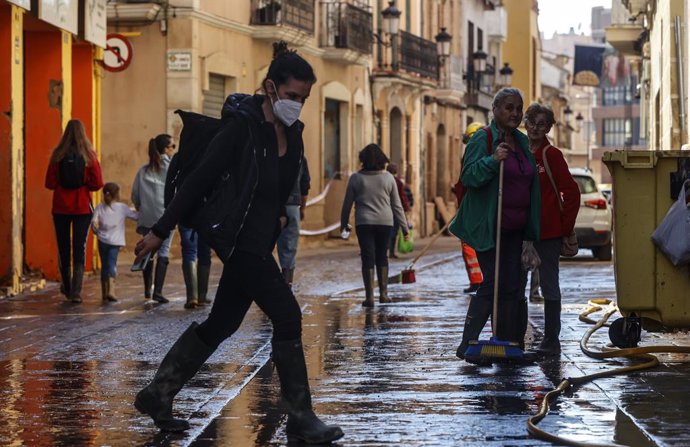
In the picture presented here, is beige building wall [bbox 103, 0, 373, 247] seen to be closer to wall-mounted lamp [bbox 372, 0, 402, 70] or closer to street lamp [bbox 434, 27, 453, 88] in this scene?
wall-mounted lamp [bbox 372, 0, 402, 70]

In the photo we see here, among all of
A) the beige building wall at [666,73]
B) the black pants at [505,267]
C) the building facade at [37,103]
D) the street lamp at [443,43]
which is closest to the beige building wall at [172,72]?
the building facade at [37,103]

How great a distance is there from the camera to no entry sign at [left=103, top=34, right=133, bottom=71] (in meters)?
22.8

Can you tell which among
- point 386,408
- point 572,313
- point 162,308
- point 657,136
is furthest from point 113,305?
point 657,136

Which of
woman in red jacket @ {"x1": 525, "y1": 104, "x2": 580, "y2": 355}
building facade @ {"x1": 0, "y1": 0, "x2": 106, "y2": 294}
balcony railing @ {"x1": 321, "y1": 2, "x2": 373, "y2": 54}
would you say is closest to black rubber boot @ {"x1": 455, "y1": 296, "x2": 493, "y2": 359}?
woman in red jacket @ {"x1": 525, "y1": 104, "x2": 580, "y2": 355}

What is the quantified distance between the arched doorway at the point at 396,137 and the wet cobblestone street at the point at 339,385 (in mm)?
28047

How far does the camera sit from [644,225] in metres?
10.3

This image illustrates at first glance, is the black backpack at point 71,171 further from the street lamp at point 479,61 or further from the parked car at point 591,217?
the street lamp at point 479,61

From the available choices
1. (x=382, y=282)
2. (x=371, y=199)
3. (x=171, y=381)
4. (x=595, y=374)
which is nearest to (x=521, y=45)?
(x=382, y=282)

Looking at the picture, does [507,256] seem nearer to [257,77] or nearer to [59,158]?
[59,158]

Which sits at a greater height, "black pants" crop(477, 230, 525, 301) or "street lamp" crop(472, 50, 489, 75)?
"street lamp" crop(472, 50, 489, 75)

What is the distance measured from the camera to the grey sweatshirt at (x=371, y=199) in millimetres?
15617

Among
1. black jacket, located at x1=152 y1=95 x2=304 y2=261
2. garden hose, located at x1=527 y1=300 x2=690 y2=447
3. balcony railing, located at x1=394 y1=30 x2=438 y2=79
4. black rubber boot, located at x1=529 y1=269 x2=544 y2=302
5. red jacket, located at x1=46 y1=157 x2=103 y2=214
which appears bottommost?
black rubber boot, located at x1=529 y1=269 x2=544 y2=302

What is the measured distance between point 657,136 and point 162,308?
19.1 meters

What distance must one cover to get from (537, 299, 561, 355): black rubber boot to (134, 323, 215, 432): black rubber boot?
376 cm
